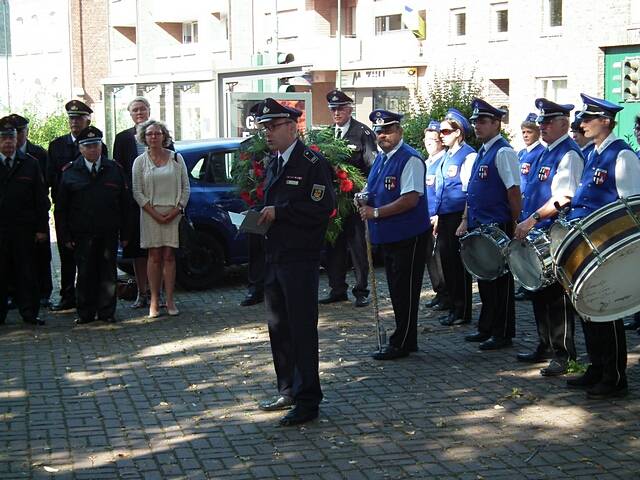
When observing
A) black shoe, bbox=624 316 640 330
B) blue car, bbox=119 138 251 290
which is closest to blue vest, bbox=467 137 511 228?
black shoe, bbox=624 316 640 330

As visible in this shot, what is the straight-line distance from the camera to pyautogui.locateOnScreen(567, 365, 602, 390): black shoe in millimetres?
8133

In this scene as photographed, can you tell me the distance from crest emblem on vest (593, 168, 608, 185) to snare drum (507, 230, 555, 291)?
58 centimetres

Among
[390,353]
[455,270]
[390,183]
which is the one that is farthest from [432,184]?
[390,353]

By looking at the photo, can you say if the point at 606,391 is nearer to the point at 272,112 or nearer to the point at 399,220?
the point at 399,220

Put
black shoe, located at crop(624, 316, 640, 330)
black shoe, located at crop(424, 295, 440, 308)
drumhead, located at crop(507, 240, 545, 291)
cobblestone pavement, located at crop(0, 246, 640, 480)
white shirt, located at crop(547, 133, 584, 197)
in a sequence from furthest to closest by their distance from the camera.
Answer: black shoe, located at crop(424, 295, 440, 308), black shoe, located at crop(624, 316, 640, 330), white shirt, located at crop(547, 133, 584, 197), drumhead, located at crop(507, 240, 545, 291), cobblestone pavement, located at crop(0, 246, 640, 480)

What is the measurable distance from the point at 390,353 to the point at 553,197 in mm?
1987

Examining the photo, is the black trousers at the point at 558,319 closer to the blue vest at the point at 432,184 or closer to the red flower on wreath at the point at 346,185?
the blue vest at the point at 432,184

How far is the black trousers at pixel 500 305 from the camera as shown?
972 centimetres

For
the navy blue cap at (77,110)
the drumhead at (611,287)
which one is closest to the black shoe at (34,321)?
the navy blue cap at (77,110)

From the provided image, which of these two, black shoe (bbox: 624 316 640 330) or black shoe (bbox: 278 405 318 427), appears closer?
black shoe (bbox: 278 405 318 427)

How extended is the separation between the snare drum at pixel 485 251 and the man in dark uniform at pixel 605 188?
124 centimetres

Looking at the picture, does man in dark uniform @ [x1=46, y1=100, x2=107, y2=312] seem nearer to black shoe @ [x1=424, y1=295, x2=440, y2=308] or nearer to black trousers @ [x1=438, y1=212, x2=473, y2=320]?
black shoe @ [x1=424, y1=295, x2=440, y2=308]

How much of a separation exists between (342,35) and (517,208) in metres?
42.3

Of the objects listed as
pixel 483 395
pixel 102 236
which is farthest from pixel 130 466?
pixel 102 236
